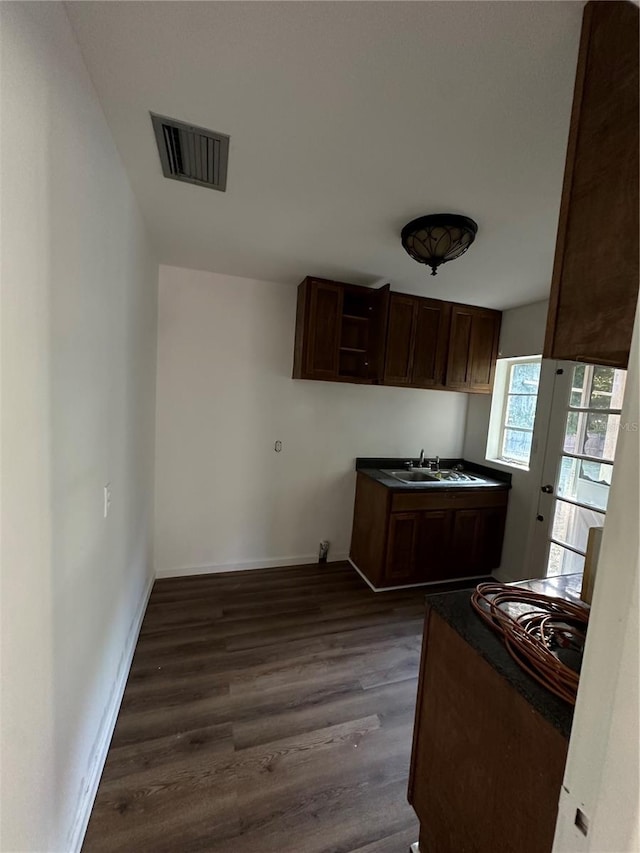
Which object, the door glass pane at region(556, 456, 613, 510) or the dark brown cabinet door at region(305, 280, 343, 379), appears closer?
the door glass pane at region(556, 456, 613, 510)

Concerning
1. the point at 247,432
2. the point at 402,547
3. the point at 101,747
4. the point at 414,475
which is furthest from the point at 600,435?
the point at 101,747

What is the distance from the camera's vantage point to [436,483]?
304 centimetres

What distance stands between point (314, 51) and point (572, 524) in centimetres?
313

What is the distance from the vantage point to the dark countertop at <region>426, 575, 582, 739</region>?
813 millimetres

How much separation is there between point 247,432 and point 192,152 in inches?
81.7

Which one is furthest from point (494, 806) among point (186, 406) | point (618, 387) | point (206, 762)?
point (186, 406)

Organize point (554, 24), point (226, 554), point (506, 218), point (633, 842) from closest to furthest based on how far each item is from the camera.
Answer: point (633, 842) → point (554, 24) → point (506, 218) → point (226, 554)

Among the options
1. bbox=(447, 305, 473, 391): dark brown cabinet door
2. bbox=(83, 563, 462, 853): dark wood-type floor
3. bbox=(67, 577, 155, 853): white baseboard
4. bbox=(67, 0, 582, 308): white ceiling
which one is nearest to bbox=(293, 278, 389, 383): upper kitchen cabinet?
bbox=(447, 305, 473, 391): dark brown cabinet door

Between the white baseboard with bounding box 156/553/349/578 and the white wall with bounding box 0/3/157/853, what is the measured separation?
1400 mm

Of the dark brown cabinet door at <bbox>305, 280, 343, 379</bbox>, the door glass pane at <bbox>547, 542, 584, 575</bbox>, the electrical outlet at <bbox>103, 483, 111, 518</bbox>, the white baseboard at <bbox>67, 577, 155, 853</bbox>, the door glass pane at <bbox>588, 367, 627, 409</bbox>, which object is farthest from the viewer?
the dark brown cabinet door at <bbox>305, 280, 343, 379</bbox>

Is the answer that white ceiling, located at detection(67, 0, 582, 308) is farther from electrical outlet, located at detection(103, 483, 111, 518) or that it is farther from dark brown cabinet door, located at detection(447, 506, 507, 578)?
dark brown cabinet door, located at detection(447, 506, 507, 578)

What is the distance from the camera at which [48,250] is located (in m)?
0.86

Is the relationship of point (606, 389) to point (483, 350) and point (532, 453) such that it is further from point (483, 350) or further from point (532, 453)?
point (483, 350)

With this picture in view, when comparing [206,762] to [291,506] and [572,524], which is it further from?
[572,524]
